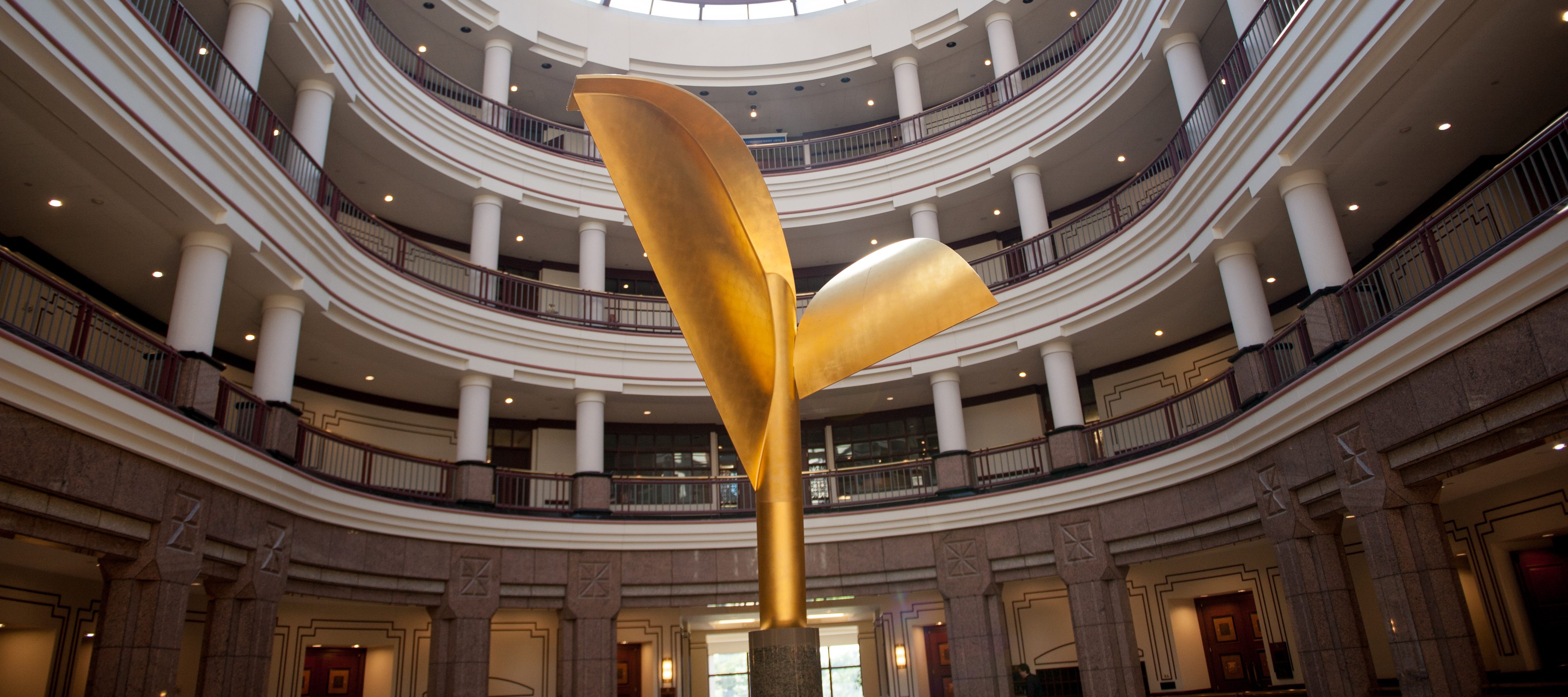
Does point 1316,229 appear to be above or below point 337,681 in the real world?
above

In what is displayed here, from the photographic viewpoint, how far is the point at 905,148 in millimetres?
19156

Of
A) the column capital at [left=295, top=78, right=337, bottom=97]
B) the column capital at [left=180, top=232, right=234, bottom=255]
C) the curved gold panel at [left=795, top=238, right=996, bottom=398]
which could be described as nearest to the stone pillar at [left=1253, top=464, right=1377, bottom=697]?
the curved gold panel at [left=795, top=238, right=996, bottom=398]

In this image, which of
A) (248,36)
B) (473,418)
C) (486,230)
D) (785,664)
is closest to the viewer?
(785,664)

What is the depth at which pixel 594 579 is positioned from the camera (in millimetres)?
15453

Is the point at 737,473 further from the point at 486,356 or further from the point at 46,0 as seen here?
the point at 46,0

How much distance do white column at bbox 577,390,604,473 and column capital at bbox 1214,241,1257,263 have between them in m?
10.5

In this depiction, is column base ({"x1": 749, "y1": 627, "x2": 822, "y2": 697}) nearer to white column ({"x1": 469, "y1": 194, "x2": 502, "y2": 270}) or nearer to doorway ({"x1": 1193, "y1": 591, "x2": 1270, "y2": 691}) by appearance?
white column ({"x1": 469, "y1": 194, "x2": 502, "y2": 270})

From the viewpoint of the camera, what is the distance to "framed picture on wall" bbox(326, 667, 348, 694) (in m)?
16.3

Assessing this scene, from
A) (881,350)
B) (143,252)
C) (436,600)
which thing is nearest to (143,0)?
(143,252)

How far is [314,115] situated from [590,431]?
265 inches

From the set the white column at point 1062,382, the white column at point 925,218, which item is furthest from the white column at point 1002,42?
the white column at point 1062,382

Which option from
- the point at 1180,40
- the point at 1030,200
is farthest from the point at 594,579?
the point at 1180,40

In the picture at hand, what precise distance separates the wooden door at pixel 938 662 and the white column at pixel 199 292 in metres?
14.3

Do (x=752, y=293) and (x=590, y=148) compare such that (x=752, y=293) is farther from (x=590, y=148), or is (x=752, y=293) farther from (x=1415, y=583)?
(x=590, y=148)
